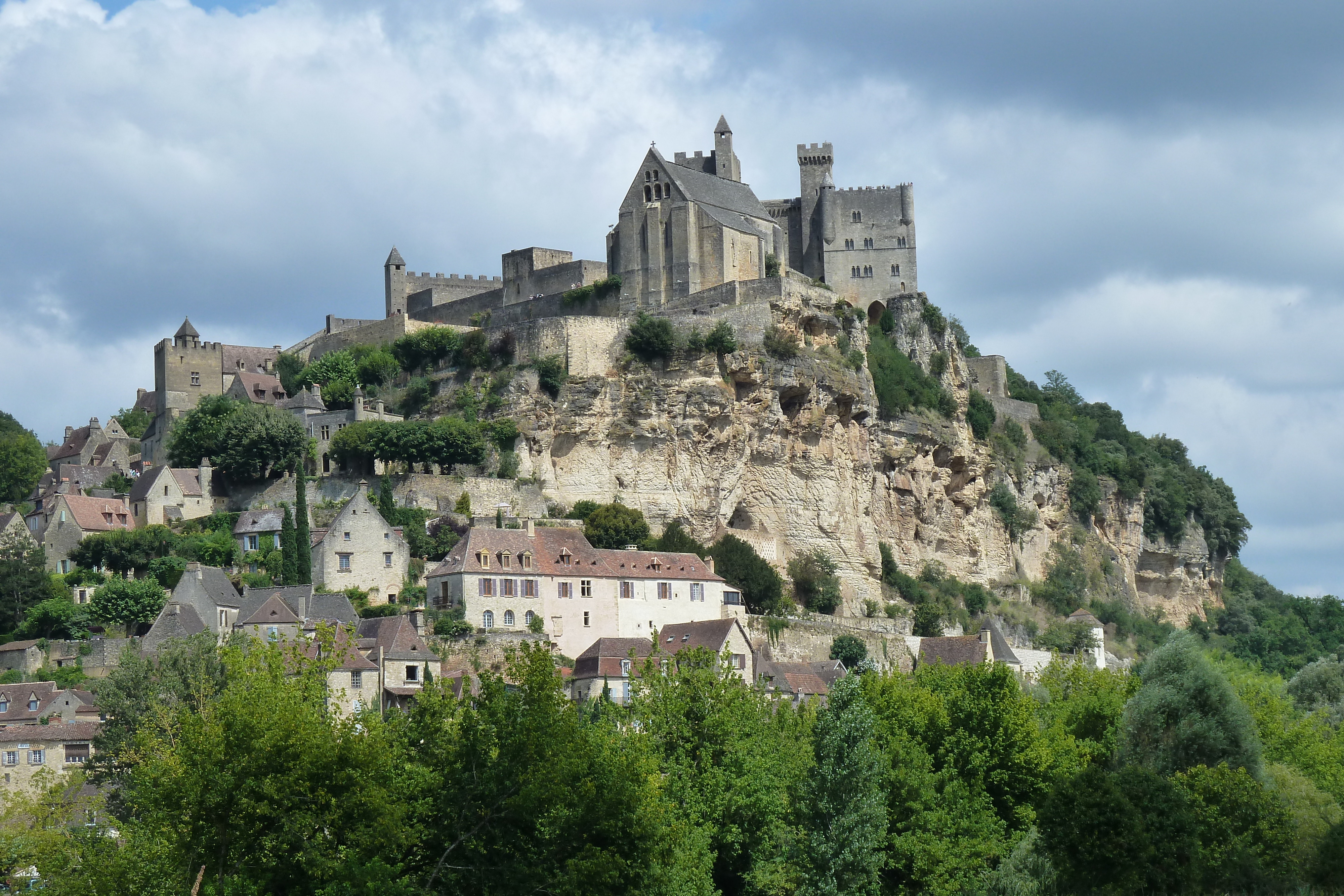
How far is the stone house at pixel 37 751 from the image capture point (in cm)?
6003

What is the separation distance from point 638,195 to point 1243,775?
5253cm

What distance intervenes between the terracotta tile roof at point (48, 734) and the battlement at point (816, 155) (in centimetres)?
5778

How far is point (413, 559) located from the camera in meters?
75.3

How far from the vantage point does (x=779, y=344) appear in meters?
86.1

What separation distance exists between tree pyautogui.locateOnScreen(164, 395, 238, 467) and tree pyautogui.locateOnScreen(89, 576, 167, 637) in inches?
519

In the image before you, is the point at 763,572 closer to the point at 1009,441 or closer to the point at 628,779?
the point at 1009,441

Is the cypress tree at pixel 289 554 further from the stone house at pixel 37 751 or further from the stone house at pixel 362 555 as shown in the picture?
the stone house at pixel 37 751

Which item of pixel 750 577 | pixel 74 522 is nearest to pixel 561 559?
pixel 750 577

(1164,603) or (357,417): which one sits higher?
(357,417)

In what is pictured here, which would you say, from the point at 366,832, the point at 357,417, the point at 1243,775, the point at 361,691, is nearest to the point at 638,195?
the point at 357,417

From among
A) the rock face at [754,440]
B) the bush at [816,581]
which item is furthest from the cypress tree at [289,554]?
the bush at [816,581]

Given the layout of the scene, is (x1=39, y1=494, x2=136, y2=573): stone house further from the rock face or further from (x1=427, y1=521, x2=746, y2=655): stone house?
the rock face

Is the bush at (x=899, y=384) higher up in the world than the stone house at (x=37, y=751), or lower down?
higher up

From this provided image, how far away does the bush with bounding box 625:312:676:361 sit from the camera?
85.1 metres
